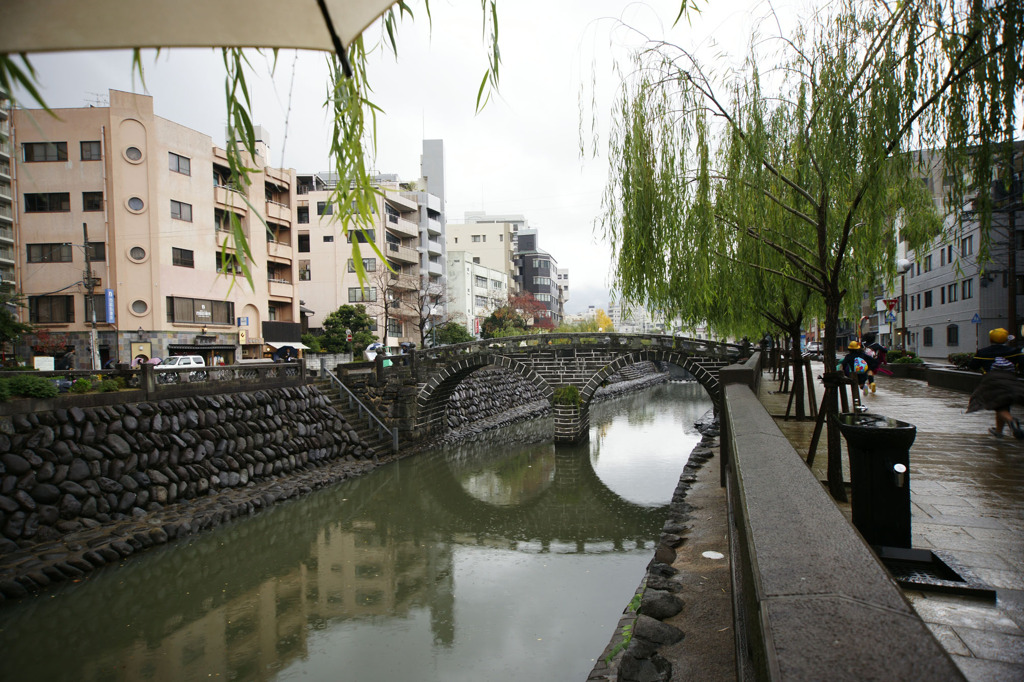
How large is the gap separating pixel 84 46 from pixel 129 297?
22.9 metres

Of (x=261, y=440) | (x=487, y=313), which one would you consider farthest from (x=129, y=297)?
(x=487, y=313)

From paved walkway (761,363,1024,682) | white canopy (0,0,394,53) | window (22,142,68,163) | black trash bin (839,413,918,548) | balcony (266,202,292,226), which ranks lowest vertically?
paved walkway (761,363,1024,682)

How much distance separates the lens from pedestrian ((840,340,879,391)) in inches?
388

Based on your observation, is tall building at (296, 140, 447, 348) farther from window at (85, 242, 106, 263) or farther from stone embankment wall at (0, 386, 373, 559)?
stone embankment wall at (0, 386, 373, 559)

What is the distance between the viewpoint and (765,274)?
24.0 ft

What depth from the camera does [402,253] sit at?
35719mm

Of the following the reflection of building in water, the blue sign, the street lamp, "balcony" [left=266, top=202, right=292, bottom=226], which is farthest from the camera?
"balcony" [left=266, top=202, right=292, bottom=226]

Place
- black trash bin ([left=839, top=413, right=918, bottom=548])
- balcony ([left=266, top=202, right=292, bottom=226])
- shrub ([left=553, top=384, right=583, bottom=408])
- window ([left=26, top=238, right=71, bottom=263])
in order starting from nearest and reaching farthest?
black trash bin ([left=839, top=413, right=918, bottom=548]), shrub ([left=553, top=384, right=583, bottom=408]), window ([left=26, top=238, right=71, bottom=263]), balcony ([left=266, top=202, right=292, bottom=226])

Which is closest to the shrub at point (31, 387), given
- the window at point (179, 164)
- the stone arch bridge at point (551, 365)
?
the stone arch bridge at point (551, 365)

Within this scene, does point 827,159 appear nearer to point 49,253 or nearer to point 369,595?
point 369,595

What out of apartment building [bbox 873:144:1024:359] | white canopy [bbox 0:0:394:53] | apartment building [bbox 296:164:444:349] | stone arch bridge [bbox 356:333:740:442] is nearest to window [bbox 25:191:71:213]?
apartment building [bbox 296:164:444:349]

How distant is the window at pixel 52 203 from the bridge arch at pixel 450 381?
13.4m

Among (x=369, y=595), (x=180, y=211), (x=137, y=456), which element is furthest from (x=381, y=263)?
(x=369, y=595)

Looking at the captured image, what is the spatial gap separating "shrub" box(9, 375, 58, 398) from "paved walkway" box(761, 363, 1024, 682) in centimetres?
1172
